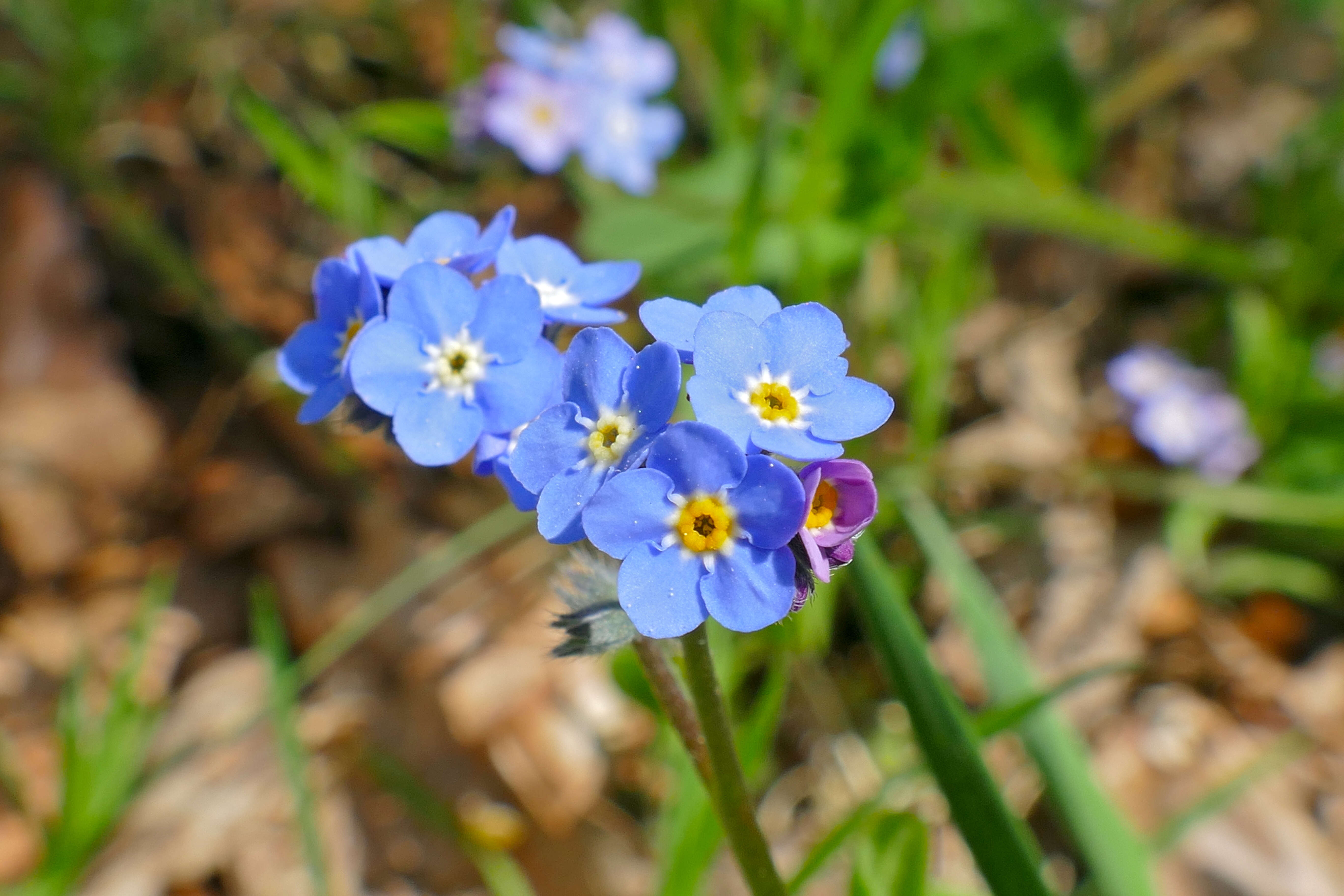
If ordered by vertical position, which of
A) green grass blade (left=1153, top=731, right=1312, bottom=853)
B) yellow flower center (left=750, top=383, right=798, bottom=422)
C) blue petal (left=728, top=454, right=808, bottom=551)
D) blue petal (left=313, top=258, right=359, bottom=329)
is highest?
blue petal (left=313, top=258, right=359, bottom=329)

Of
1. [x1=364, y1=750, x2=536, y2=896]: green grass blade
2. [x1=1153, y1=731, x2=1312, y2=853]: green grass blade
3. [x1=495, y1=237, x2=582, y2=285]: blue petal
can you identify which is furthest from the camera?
[x1=364, y1=750, x2=536, y2=896]: green grass blade

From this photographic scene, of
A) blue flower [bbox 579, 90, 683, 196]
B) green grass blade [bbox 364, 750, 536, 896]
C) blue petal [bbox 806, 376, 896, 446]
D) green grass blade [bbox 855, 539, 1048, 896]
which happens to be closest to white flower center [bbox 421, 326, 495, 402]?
blue petal [bbox 806, 376, 896, 446]

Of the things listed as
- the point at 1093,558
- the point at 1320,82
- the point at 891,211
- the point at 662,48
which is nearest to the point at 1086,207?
the point at 891,211

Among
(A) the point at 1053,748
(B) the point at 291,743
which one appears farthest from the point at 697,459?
(B) the point at 291,743

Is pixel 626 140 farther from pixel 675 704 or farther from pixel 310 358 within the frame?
pixel 675 704

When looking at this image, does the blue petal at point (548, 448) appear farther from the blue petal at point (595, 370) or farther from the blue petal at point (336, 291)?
the blue petal at point (336, 291)

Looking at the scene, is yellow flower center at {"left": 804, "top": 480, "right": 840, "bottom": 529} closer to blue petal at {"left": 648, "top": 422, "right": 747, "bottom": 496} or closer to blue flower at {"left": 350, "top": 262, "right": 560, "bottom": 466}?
blue petal at {"left": 648, "top": 422, "right": 747, "bottom": 496}

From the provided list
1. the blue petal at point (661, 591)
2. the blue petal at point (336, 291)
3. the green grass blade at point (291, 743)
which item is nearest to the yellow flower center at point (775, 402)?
the blue petal at point (661, 591)
